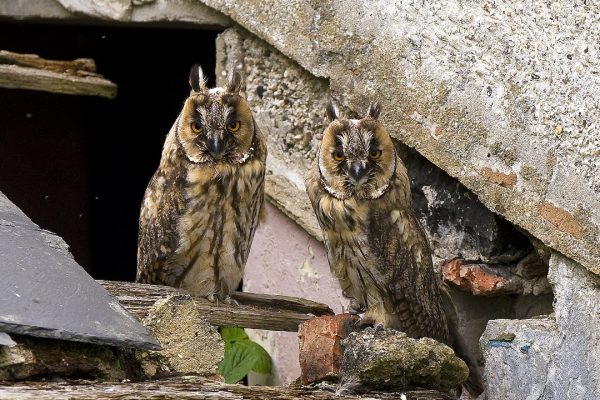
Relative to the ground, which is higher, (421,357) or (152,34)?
(152,34)

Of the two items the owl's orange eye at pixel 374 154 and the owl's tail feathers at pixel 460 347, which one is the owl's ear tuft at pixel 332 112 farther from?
the owl's tail feathers at pixel 460 347

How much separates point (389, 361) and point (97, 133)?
4429 mm

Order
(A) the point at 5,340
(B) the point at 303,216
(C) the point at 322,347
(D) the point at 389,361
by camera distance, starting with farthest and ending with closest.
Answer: (B) the point at 303,216
(C) the point at 322,347
(D) the point at 389,361
(A) the point at 5,340

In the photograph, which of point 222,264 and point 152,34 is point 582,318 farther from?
point 152,34

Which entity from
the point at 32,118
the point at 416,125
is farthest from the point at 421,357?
the point at 32,118

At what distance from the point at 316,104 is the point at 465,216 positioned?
836 millimetres

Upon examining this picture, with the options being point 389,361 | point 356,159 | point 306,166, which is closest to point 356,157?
point 356,159

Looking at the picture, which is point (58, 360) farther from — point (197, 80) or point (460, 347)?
point (460, 347)

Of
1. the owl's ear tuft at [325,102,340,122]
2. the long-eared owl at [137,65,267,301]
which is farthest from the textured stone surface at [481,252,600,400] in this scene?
the long-eared owl at [137,65,267,301]

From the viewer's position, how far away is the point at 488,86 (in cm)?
420

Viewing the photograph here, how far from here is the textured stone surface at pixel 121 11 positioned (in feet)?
17.2

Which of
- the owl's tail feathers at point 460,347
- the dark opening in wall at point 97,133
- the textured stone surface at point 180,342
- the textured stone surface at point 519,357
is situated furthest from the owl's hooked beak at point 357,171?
the dark opening in wall at point 97,133

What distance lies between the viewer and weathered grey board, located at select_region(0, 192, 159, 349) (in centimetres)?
254

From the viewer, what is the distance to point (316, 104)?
193 inches
